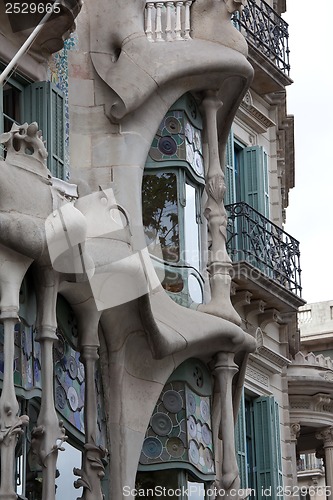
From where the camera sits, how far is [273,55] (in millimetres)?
29531

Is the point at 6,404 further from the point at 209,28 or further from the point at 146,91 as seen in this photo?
the point at 209,28

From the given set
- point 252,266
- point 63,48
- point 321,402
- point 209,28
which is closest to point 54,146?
point 63,48

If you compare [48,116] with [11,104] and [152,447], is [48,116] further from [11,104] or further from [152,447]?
[152,447]

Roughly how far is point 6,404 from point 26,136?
10.2 ft

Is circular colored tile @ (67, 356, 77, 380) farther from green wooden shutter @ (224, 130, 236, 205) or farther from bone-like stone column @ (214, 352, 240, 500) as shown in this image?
green wooden shutter @ (224, 130, 236, 205)

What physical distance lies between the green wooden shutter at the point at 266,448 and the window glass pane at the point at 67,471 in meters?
7.70

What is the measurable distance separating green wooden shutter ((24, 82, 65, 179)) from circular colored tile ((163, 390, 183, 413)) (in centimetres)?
289

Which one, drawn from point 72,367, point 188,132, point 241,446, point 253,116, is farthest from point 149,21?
point 241,446

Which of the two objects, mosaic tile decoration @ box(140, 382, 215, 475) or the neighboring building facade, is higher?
the neighboring building facade

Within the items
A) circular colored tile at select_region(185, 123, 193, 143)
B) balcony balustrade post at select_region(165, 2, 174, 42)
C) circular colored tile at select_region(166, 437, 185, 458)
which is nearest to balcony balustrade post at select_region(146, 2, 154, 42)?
balcony balustrade post at select_region(165, 2, 174, 42)

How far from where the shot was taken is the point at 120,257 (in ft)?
64.8

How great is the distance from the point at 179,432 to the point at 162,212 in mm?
2833

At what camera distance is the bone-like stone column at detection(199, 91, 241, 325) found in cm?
2262

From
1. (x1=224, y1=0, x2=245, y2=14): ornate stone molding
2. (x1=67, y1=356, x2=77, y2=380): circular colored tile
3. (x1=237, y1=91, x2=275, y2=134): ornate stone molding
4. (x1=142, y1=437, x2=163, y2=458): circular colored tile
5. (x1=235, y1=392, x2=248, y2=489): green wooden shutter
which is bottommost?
(x1=142, y1=437, x2=163, y2=458): circular colored tile
